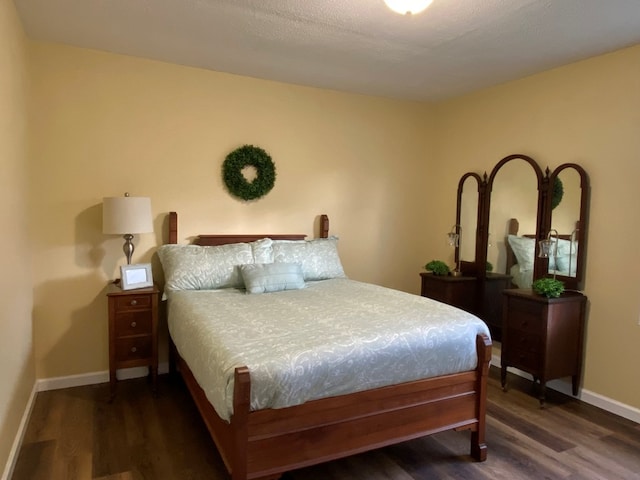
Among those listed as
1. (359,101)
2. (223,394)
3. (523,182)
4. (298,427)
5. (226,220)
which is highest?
(359,101)

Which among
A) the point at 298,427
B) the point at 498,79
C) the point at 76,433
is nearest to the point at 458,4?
the point at 498,79

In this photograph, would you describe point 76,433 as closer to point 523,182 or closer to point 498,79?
point 523,182

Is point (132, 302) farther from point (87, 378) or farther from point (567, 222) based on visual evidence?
point (567, 222)

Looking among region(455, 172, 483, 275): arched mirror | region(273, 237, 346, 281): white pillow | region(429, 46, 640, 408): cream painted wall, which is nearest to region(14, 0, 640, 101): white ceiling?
region(429, 46, 640, 408): cream painted wall

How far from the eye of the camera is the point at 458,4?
2.42 m

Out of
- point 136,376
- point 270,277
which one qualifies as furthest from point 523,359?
point 136,376

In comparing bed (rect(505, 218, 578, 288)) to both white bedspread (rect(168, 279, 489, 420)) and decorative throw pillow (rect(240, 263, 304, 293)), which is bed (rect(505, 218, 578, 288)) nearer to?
white bedspread (rect(168, 279, 489, 420))

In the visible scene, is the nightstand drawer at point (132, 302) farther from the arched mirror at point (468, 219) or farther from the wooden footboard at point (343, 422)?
the arched mirror at point (468, 219)

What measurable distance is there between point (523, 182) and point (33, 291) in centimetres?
394

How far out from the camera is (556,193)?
11.2 feet

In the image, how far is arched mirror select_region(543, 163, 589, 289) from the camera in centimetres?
324

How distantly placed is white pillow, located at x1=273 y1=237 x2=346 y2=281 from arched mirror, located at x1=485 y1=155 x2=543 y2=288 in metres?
1.45

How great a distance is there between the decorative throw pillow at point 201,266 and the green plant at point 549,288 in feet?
7.14

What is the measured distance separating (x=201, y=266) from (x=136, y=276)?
0.47 m
